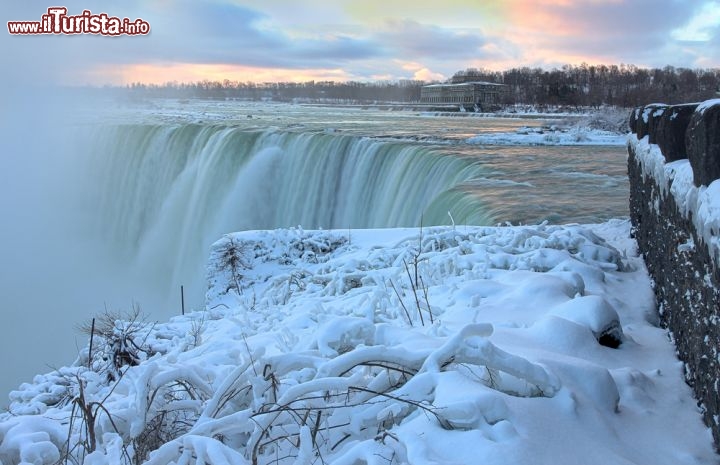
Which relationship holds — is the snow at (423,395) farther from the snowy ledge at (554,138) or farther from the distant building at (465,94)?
the distant building at (465,94)

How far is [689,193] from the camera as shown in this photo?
3131 mm

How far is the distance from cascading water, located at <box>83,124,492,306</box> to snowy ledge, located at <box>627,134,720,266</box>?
5.00 metres

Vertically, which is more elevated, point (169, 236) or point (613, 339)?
point (613, 339)

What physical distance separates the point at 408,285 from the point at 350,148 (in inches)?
448

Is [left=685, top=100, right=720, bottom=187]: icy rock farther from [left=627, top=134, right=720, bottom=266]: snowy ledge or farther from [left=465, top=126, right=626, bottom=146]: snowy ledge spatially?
[left=465, top=126, right=626, bottom=146]: snowy ledge

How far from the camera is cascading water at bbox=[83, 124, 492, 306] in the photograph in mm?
14000

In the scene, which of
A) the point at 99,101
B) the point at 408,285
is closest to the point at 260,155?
the point at 408,285

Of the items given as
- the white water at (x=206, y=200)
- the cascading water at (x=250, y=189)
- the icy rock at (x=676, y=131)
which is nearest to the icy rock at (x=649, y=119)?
the icy rock at (x=676, y=131)

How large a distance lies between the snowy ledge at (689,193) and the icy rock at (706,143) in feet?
0.21

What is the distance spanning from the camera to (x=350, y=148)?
17047mm

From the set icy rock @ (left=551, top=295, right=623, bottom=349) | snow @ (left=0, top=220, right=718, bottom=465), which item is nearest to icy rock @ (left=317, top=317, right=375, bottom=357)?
snow @ (left=0, top=220, right=718, bottom=465)

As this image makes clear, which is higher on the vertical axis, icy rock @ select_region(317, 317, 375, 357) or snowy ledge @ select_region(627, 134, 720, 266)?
snowy ledge @ select_region(627, 134, 720, 266)

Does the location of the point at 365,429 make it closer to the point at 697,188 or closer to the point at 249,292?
the point at 697,188

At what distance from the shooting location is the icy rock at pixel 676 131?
13.0 feet
